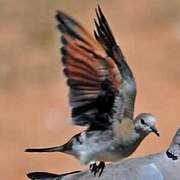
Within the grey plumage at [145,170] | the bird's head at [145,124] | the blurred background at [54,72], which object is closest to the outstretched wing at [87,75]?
the bird's head at [145,124]

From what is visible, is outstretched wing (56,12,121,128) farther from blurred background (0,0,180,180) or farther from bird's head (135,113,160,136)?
blurred background (0,0,180,180)

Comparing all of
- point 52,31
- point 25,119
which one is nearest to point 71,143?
point 25,119

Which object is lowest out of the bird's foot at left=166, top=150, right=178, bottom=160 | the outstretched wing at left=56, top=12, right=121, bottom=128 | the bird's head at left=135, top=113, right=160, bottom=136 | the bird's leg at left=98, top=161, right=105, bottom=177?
the bird's leg at left=98, top=161, right=105, bottom=177

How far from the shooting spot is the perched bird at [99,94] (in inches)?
159

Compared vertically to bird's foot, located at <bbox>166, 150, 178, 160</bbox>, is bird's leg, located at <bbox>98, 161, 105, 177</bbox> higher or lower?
lower

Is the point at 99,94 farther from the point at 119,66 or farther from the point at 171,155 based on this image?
the point at 171,155

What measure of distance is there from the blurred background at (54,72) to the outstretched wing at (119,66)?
7.19ft

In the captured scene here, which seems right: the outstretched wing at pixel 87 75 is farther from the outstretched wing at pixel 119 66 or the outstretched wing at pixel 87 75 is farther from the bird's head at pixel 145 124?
the bird's head at pixel 145 124

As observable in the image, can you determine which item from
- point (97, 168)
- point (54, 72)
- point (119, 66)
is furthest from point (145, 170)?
point (54, 72)

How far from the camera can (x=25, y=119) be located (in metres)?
7.77

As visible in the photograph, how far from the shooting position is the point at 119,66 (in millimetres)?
4039

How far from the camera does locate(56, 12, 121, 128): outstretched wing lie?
4062 millimetres

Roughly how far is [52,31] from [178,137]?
19.3ft

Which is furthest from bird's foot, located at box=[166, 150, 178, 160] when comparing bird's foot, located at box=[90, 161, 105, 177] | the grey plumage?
bird's foot, located at box=[90, 161, 105, 177]
